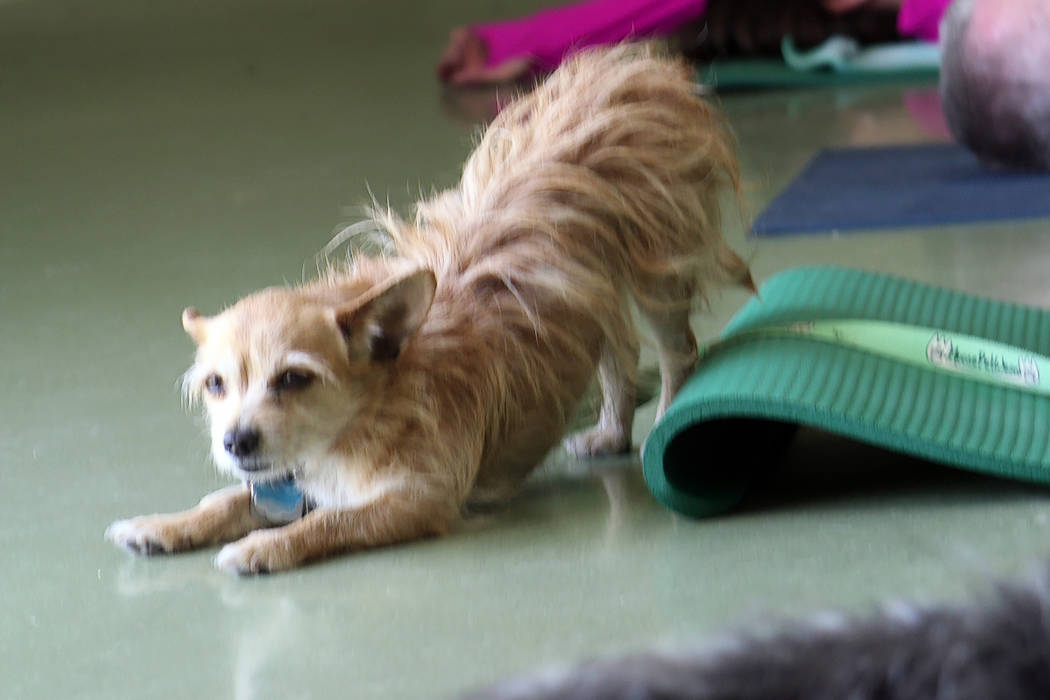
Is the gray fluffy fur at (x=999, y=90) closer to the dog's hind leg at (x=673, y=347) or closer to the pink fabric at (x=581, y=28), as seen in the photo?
the pink fabric at (x=581, y=28)

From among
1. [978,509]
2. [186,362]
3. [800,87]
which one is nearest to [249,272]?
[186,362]

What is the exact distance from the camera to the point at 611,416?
2932 millimetres

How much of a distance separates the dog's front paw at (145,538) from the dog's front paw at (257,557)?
0.16m

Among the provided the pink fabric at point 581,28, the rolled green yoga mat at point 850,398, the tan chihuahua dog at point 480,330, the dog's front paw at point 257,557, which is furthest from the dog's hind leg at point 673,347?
the pink fabric at point 581,28

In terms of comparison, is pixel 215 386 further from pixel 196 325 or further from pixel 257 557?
pixel 257 557

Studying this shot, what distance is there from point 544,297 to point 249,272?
2.03 metres

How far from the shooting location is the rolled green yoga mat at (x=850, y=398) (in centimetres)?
236

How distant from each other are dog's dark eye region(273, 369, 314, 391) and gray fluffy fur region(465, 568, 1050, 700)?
5.24 ft

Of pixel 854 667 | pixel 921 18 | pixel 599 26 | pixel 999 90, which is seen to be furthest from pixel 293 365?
pixel 921 18

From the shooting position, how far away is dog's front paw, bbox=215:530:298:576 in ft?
7.75

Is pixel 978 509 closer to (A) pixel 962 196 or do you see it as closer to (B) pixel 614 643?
(B) pixel 614 643

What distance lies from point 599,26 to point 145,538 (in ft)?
18.3

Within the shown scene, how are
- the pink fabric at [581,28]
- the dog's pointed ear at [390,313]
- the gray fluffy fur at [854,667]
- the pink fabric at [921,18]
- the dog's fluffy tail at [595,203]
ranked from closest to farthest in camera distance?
the gray fluffy fur at [854,667] < the dog's pointed ear at [390,313] < the dog's fluffy tail at [595,203] < the pink fabric at [581,28] < the pink fabric at [921,18]

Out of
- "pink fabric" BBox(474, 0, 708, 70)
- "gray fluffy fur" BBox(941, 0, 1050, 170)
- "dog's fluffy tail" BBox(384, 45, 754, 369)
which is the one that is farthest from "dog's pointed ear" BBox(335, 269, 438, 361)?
"pink fabric" BBox(474, 0, 708, 70)
